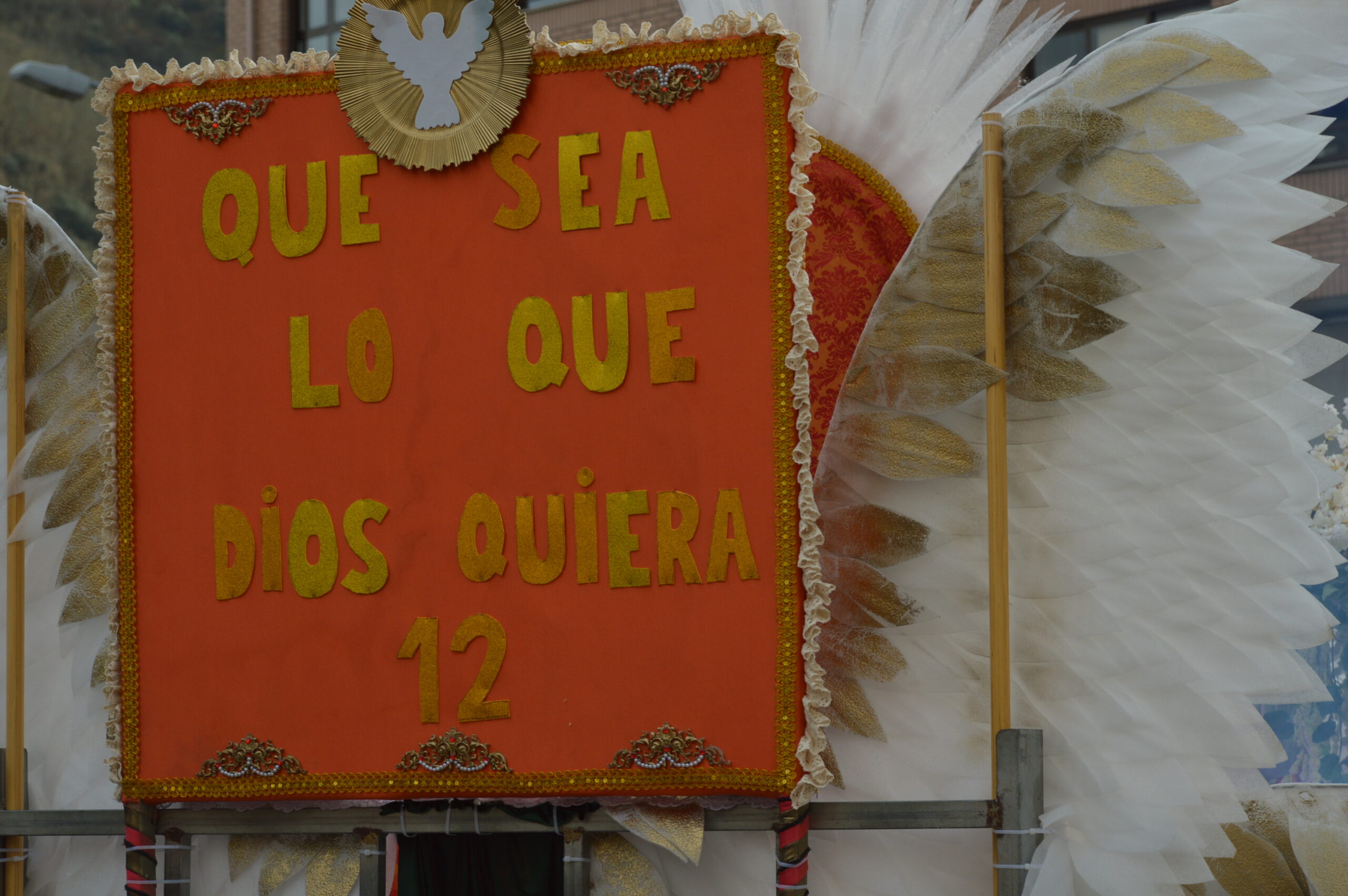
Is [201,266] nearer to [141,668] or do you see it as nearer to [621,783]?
[141,668]

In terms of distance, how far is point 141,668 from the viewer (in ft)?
7.97

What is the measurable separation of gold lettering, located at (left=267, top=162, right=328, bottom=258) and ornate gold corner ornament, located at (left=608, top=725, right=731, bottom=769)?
1.08 meters

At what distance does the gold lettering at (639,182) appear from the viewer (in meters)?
2.27

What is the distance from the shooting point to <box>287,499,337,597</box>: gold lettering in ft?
7.75

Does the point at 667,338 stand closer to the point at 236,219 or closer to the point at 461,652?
the point at 461,652

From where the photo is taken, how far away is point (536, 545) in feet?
7.54

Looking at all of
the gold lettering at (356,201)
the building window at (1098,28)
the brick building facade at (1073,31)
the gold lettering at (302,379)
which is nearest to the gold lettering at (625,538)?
the gold lettering at (302,379)

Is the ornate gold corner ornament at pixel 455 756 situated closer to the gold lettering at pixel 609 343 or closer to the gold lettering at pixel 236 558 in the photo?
the gold lettering at pixel 236 558

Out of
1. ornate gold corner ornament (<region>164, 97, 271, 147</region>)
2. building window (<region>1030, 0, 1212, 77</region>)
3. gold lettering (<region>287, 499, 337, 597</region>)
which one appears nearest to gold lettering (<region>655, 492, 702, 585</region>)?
gold lettering (<region>287, 499, 337, 597</region>)

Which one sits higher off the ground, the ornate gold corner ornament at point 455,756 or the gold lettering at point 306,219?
the gold lettering at point 306,219

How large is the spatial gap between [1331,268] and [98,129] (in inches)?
89.2

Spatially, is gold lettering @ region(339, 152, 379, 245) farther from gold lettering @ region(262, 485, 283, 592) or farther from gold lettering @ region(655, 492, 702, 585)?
gold lettering @ region(655, 492, 702, 585)

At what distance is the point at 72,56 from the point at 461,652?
14674 millimetres

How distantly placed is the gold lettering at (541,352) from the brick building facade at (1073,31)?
4.08 m
